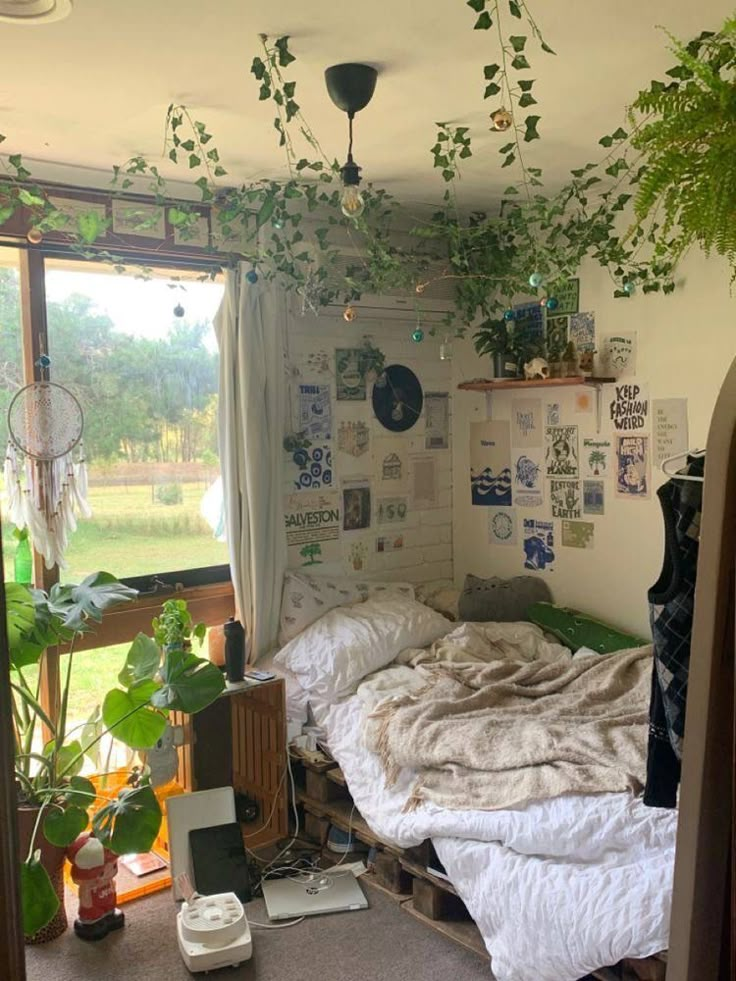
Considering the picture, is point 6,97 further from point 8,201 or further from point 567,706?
point 567,706

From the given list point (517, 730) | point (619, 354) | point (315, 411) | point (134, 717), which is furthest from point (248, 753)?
point (619, 354)

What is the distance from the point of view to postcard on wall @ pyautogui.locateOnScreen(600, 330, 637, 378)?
3420mm

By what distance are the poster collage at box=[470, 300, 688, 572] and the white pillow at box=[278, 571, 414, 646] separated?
0.75 m

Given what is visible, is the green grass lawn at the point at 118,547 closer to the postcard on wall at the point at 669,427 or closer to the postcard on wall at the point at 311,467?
the postcard on wall at the point at 311,467

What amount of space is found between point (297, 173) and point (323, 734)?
2008 millimetres

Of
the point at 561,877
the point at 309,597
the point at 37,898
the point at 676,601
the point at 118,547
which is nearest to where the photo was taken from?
the point at 676,601

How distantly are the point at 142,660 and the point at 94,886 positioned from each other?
2.16 feet

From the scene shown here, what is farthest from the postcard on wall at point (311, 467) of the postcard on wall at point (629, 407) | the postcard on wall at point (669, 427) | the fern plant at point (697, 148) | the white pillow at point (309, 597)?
the fern plant at point (697, 148)

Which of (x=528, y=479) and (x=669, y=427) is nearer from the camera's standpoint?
(x=669, y=427)

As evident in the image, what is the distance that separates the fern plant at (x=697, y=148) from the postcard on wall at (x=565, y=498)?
8.82 ft

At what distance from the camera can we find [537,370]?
359 centimetres

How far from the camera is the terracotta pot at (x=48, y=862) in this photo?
2496mm

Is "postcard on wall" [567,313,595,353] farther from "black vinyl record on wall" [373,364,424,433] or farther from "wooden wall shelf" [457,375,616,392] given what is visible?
"black vinyl record on wall" [373,364,424,433]

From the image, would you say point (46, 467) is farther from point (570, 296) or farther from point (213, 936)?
point (570, 296)
